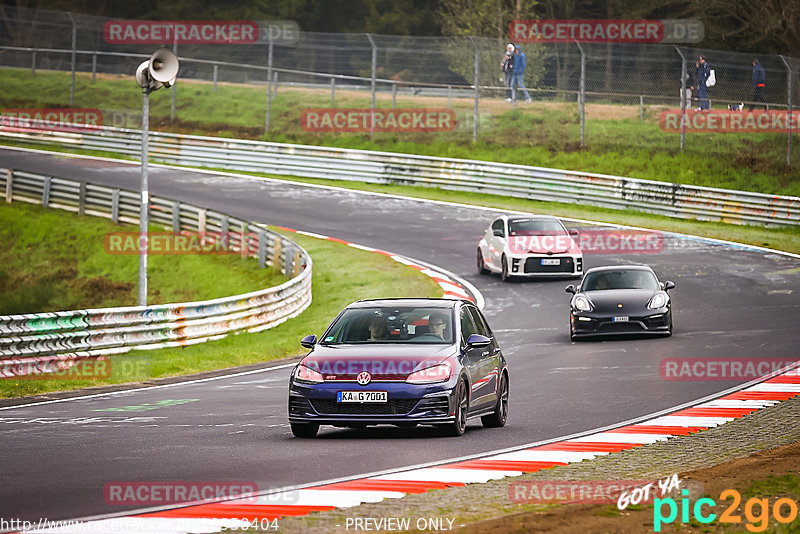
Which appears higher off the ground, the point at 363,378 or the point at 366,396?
the point at 363,378

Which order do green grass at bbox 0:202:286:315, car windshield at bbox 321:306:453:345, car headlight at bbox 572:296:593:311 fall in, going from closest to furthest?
car windshield at bbox 321:306:453:345
car headlight at bbox 572:296:593:311
green grass at bbox 0:202:286:315

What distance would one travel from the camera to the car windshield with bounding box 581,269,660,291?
21969 mm

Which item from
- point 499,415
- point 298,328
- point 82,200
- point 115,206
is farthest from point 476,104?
point 499,415

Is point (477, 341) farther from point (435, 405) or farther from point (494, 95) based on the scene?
point (494, 95)

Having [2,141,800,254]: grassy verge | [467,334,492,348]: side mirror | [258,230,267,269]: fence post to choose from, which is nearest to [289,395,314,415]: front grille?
[467,334,492,348]: side mirror

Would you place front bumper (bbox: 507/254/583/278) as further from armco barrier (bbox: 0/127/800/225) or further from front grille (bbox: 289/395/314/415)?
front grille (bbox: 289/395/314/415)

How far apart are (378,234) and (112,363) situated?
15336 mm

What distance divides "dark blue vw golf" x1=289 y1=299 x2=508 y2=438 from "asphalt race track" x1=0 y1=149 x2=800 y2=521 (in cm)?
28

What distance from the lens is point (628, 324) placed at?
2098cm

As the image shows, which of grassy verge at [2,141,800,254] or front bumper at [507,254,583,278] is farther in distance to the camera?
grassy verge at [2,141,800,254]

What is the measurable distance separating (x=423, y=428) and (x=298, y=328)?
1189cm

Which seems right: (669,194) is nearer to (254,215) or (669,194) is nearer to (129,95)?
(254,215)

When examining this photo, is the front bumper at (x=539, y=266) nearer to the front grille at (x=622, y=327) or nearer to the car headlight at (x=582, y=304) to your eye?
the car headlight at (x=582, y=304)

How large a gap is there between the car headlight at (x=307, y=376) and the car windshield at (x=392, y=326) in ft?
2.20
